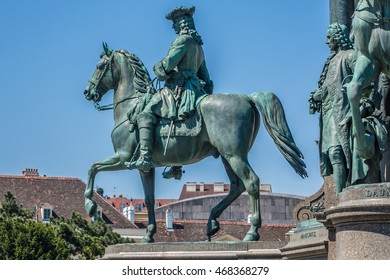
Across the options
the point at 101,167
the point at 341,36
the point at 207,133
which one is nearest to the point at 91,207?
the point at 101,167

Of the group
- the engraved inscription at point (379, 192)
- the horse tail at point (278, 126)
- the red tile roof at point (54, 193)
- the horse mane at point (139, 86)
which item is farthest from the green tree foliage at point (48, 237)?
the engraved inscription at point (379, 192)

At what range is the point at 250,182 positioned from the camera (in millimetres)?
21547

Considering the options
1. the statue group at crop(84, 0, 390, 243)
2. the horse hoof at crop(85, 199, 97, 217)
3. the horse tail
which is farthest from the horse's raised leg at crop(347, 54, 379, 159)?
the horse hoof at crop(85, 199, 97, 217)

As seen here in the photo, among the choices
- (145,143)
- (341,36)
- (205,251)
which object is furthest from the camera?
(145,143)

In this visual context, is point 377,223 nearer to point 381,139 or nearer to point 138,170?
point 381,139

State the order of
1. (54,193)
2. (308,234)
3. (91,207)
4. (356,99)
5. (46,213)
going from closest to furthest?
(356,99), (308,234), (91,207), (46,213), (54,193)

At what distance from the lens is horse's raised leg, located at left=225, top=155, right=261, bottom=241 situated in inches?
847

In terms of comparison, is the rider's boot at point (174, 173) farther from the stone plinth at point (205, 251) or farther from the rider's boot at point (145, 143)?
the stone plinth at point (205, 251)

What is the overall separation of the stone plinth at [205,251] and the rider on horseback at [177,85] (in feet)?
4.84

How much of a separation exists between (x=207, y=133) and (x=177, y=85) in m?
0.97

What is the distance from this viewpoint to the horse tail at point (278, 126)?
70.2 feet

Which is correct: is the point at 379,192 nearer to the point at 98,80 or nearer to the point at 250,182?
the point at 250,182

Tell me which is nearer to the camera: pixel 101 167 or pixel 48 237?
pixel 101 167

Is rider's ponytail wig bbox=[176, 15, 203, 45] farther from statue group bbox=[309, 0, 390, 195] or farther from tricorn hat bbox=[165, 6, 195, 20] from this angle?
statue group bbox=[309, 0, 390, 195]
